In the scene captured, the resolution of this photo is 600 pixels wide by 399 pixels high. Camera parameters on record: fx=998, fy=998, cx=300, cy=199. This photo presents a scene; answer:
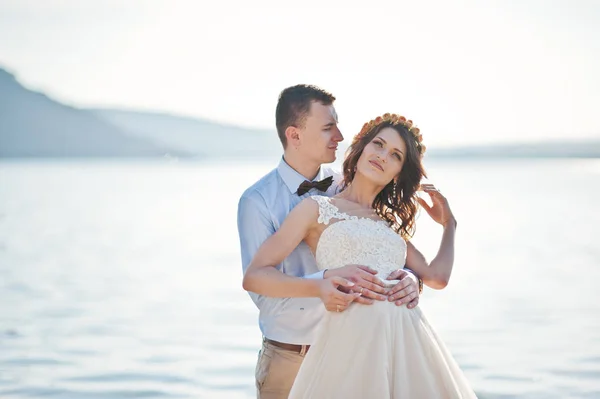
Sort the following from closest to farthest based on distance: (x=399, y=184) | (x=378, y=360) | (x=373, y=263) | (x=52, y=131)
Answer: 1. (x=378, y=360)
2. (x=373, y=263)
3. (x=399, y=184)
4. (x=52, y=131)

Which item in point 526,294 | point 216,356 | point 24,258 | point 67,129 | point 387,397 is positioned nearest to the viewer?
point 387,397

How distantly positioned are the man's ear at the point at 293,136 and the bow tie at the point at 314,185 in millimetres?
184

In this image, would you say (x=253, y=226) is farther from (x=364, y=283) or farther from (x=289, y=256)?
(x=364, y=283)

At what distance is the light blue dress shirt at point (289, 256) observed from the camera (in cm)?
374

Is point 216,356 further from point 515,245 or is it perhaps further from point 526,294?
point 515,245

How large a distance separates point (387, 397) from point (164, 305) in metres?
6.45

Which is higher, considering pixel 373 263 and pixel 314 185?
pixel 314 185

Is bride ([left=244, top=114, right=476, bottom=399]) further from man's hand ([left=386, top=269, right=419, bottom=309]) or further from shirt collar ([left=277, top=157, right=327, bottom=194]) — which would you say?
shirt collar ([left=277, top=157, right=327, bottom=194])

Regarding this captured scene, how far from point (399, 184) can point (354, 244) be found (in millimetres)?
366

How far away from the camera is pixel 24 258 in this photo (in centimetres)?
1316

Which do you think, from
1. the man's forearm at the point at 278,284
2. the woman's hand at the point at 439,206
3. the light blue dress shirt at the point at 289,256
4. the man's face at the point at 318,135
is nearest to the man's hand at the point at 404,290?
the man's forearm at the point at 278,284

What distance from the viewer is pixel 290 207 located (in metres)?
3.83

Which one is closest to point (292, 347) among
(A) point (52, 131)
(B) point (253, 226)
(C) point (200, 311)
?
(B) point (253, 226)

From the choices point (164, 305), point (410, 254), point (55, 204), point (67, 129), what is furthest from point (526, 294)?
point (67, 129)
